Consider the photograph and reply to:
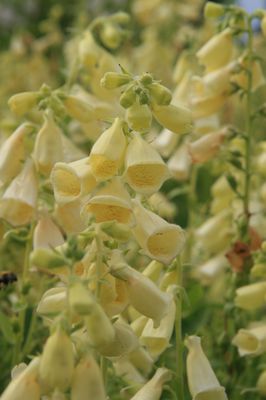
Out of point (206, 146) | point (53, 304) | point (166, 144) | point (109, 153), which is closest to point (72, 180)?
point (109, 153)

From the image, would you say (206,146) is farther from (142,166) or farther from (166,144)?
(142,166)

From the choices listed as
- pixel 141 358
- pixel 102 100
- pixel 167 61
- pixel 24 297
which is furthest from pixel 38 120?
pixel 167 61

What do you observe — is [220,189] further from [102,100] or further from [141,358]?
[141,358]

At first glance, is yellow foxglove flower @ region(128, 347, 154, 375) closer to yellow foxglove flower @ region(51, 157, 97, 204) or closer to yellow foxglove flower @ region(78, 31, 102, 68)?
yellow foxglove flower @ region(51, 157, 97, 204)

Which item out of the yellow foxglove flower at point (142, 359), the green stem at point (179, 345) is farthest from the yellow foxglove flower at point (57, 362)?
the yellow foxglove flower at point (142, 359)

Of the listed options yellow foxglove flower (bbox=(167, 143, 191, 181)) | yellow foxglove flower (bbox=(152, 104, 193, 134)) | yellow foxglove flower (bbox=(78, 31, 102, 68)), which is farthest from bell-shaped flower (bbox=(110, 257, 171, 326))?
yellow foxglove flower (bbox=(167, 143, 191, 181))

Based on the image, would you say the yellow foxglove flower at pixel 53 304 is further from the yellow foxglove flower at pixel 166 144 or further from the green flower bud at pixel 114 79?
the yellow foxglove flower at pixel 166 144

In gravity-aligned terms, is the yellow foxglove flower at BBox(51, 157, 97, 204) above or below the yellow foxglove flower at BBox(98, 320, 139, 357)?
above
